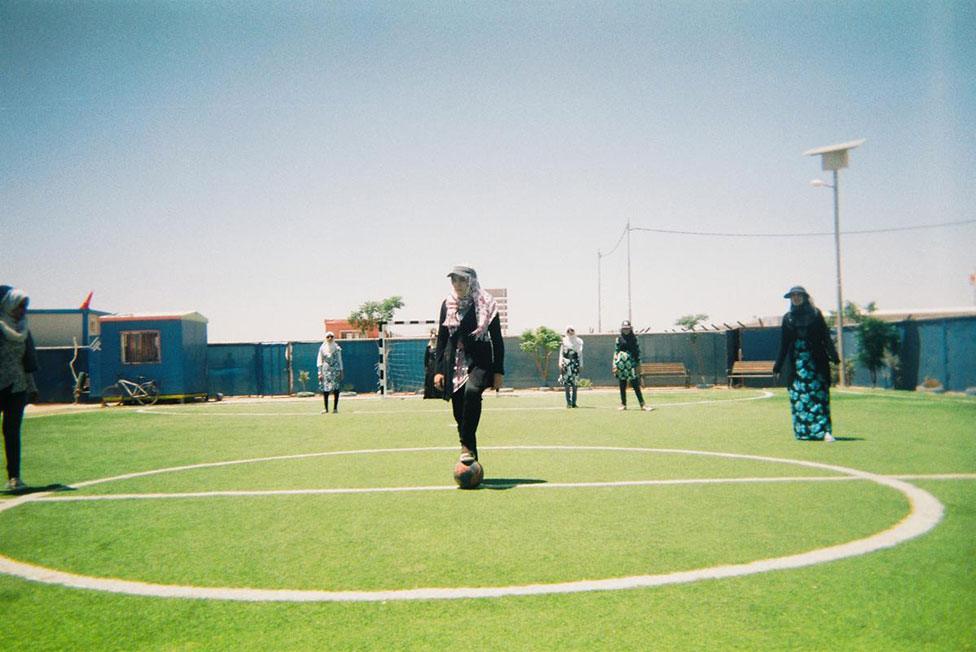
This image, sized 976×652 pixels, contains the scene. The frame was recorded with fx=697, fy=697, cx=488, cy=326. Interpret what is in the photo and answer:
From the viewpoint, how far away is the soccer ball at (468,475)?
652 centimetres

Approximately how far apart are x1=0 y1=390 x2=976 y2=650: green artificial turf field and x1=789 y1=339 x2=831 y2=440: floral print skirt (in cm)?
71

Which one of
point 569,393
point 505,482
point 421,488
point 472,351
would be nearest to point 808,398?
point 505,482

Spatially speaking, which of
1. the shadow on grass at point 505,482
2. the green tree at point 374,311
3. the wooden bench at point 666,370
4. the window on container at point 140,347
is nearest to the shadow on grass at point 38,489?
the shadow on grass at point 505,482

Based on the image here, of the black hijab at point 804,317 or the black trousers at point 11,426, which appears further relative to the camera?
the black hijab at point 804,317

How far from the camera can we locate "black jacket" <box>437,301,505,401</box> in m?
7.36

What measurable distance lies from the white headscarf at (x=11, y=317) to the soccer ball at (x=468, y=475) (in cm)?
486

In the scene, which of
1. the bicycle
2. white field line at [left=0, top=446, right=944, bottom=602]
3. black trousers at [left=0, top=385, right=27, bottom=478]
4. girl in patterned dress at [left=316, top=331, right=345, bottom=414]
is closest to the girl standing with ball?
white field line at [left=0, top=446, right=944, bottom=602]

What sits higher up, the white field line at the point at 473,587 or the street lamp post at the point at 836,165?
the street lamp post at the point at 836,165

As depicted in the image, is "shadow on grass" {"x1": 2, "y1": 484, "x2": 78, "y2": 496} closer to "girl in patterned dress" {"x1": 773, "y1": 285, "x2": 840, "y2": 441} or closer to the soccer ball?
the soccer ball

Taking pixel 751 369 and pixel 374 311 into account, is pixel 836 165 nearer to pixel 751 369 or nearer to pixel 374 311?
pixel 751 369

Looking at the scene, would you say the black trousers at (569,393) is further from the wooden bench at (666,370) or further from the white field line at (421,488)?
the wooden bench at (666,370)

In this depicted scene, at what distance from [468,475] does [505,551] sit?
7.28ft

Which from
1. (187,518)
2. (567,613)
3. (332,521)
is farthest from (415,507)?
(567,613)

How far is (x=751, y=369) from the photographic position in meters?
31.3
